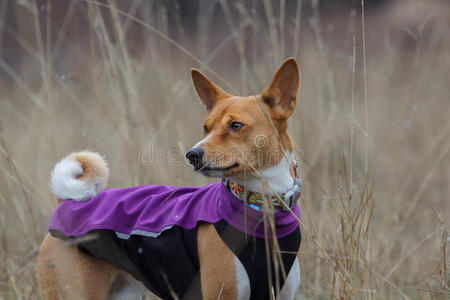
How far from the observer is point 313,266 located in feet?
9.20

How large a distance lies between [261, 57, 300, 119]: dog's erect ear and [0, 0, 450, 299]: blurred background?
0.13 m

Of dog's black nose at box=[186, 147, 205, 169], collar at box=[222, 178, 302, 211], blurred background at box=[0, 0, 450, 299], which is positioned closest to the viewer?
dog's black nose at box=[186, 147, 205, 169]

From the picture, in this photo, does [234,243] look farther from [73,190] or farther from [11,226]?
[11,226]

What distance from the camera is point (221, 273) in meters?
1.80

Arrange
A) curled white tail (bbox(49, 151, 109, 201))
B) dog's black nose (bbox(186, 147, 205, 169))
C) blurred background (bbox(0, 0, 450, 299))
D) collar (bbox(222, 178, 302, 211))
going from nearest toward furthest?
1. dog's black nose (bbox(186, 147, 205, 169))
2. collar (bbox(222, 178, 302, 211))
3. curled white tail (bbox(49, 151, 109, 201))
4. blurred background (bbox(0, 0, 450, 299))

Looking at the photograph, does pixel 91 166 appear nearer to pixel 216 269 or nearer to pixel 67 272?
pixel 67 272

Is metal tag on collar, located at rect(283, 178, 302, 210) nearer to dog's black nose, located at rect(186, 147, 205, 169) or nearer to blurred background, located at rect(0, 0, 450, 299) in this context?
blurred background, located at rect(0, 0, 450, 299)

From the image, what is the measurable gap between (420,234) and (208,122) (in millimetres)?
2499

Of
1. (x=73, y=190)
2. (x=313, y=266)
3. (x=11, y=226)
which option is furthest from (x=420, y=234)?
(x=11, y=226)

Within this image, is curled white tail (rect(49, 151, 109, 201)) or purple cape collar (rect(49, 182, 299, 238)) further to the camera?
curled white tail (rect(49, 151, 109, 201))

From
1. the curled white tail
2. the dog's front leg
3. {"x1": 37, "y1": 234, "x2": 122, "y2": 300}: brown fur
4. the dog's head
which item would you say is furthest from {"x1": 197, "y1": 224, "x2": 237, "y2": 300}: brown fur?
the curled white tail

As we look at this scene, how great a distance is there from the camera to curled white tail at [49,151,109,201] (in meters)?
2.15

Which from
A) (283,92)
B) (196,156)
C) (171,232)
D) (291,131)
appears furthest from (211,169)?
(291,131)

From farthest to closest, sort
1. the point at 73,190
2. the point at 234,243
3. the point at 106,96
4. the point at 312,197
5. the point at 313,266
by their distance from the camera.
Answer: the point at 106,96, the point at 312,197, the point at 313,266, the point at 73,190, the point at 234,243
